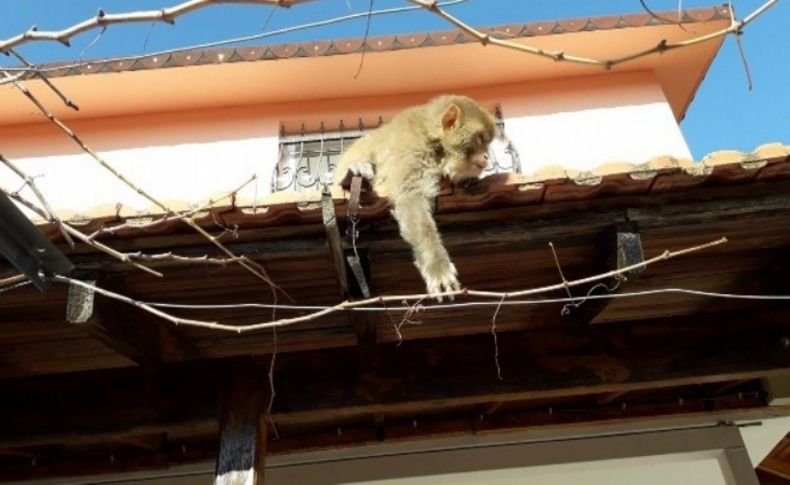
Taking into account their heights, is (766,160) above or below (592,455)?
above

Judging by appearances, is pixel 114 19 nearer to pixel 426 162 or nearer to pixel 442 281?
pixel 442 281

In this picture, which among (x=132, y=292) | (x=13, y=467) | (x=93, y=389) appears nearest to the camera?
(x=132, y=292)

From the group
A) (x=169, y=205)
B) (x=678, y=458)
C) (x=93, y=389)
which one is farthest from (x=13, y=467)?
(x=678, y=458)

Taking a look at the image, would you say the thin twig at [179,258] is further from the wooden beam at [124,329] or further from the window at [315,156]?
the window at [315,156]

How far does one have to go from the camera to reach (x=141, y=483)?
5.37 meters

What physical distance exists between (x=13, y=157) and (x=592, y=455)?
23.2 feet

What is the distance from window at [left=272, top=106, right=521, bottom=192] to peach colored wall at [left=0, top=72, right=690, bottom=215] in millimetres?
123

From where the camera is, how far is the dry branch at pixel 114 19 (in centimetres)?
171

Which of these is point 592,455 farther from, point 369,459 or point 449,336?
point 449,336

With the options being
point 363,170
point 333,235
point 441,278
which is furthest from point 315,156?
point 441,278

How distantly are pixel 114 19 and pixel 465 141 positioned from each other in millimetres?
2099

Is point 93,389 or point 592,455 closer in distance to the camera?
point 93,389

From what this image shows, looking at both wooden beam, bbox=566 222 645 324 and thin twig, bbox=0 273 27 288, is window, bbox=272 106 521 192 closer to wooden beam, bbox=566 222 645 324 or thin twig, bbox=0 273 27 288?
wooden beam, bbox=566 222 645 324

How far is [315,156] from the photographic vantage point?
7289 mm
